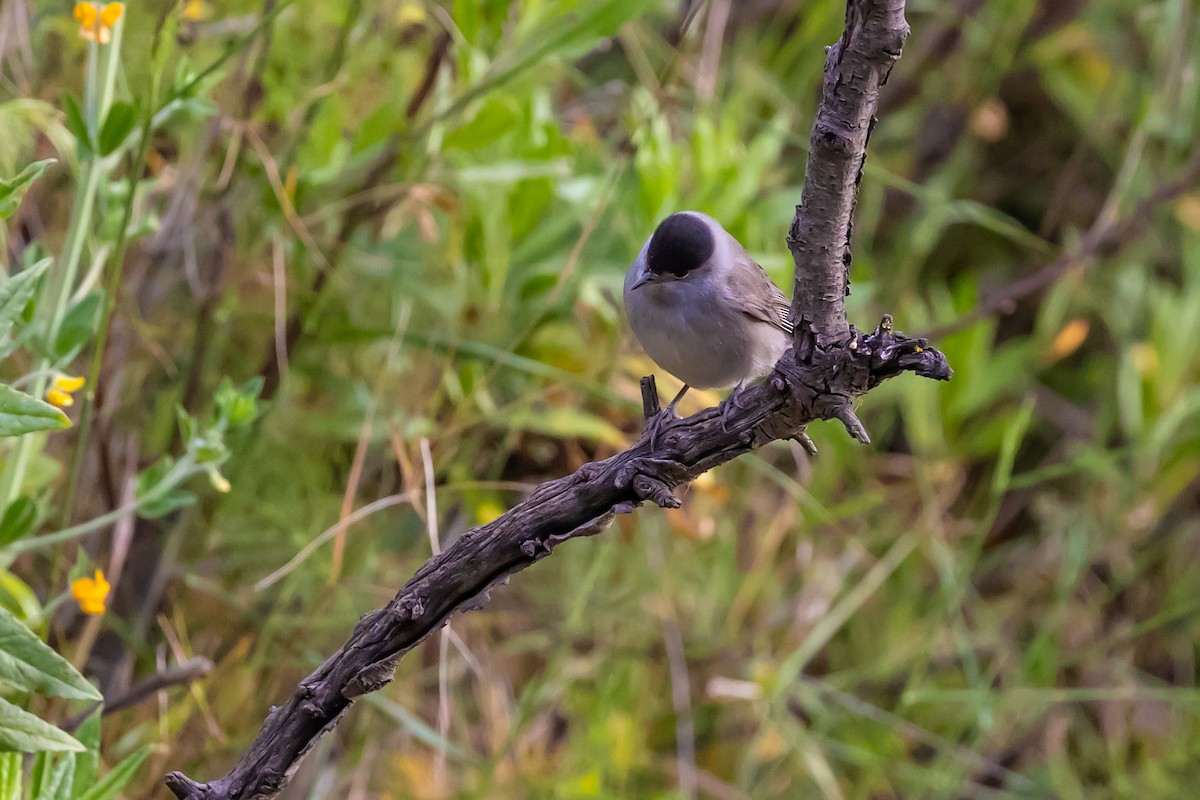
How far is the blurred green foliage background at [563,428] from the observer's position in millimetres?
2234

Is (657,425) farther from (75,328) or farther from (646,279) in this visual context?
(75,328)

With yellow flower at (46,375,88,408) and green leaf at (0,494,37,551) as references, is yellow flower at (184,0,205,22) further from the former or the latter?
green leaf at (0,494,37,551)

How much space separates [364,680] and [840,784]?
2.22 m

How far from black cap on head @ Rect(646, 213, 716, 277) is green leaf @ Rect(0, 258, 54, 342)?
1096mm

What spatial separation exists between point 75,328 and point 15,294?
0.37m

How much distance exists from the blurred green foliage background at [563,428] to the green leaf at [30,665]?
0.47 m

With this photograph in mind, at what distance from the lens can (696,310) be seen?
6.86ft

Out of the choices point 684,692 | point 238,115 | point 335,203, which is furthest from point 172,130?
point 684,692

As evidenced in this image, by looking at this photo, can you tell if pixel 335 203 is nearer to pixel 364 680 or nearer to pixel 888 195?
pixel 364 680

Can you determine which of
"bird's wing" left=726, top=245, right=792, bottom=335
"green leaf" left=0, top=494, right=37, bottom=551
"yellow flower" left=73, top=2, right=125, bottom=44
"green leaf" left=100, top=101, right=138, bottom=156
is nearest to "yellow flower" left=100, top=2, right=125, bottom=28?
"yellow flower" left=73, top=2, right=125, bottom=44

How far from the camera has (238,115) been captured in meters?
2.33

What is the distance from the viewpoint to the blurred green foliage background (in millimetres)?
2234

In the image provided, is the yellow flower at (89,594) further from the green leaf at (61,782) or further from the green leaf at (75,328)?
the green leaf at (75,328)

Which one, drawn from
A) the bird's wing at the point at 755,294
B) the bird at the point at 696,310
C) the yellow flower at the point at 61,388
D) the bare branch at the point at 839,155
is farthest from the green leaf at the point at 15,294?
the bird's wing at the point at 755,294
